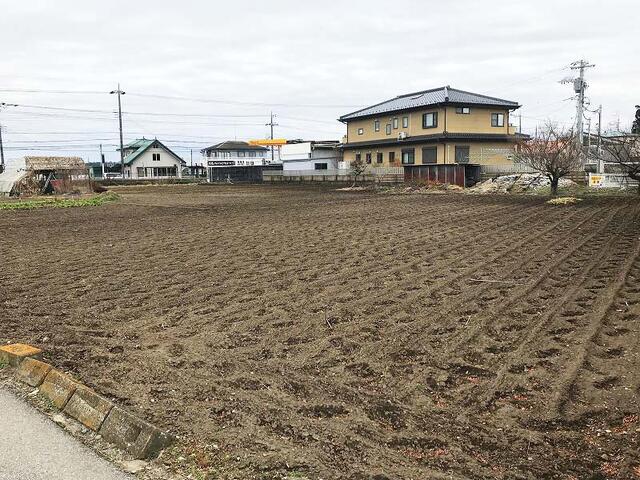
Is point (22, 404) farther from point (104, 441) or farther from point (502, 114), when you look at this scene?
point (502, 114)

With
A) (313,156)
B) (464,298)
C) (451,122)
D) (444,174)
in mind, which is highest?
(451,122)

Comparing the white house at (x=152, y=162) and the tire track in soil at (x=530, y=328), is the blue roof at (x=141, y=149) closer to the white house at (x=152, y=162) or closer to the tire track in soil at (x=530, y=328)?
the white house at (x=152, y=162)

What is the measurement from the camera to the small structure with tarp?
31.8 metres

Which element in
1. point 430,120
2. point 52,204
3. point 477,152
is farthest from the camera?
point 477,152

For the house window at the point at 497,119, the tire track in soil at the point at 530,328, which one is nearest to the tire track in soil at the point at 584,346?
the tire track in soil at the point at 530,328

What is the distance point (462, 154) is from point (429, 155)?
8.44 feet

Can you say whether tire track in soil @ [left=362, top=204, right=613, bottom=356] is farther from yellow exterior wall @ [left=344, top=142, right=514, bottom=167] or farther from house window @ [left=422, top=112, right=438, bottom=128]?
house window @ [left=422, top=112, right=438, bottom=128]

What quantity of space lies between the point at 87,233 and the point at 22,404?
1130 centimetres

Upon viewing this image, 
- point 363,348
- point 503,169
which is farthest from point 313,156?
point 363,348

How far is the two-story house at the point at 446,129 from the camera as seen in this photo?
4119 centimetres

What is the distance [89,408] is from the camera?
3748 mm

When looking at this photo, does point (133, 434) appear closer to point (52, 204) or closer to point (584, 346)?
point (584, 346)

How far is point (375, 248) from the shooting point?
1077cm

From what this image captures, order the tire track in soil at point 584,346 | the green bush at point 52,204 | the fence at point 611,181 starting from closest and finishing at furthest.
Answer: the tire track in soil at point 584,346, the green bush at point 52,204, the fence at point 611,181
